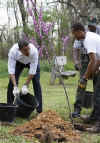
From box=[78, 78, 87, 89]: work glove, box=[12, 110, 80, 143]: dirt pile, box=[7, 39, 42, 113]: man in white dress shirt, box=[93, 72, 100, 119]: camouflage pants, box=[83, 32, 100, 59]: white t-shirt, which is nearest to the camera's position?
box=[12, 110, 80, 143]: dirt pile

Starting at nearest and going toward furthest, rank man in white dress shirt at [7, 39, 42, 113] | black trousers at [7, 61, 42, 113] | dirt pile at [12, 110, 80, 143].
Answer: dirt pile at [12, 110, 80, 143] < man in white dress shirt at [7, 39, 42, 113] < black trousers at [7, 61, 42, 113]

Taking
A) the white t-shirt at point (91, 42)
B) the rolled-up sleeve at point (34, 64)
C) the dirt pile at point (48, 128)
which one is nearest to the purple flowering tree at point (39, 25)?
→ the rolled-up sleeve at point (34, 64)

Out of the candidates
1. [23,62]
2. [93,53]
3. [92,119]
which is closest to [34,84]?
[23,62]

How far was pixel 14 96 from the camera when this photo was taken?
648cm

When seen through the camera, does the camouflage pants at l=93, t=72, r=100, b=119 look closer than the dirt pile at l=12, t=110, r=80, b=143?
No

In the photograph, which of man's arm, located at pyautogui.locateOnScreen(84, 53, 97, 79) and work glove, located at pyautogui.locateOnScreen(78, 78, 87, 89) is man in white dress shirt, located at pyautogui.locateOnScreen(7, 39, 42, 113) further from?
man's arm, located at pyautogui.locateOnScreen(84, 53, 97, 79)

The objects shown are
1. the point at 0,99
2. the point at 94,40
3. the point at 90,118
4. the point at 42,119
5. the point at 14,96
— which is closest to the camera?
the point at 42,119

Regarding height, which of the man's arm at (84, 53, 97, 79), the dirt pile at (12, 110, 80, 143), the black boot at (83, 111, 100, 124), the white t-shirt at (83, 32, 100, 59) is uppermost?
the white t-shirt at (83, 32, 100, 59)

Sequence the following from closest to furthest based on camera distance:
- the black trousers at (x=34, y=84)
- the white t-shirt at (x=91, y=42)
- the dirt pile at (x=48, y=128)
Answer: the dirt pile at (x=48, y=128), the white t-shirt at (x=91, y=42), the black trousers at (x=34, y=84)

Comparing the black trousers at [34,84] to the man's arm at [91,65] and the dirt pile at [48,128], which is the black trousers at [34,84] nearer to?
the man's arm at [91,65]

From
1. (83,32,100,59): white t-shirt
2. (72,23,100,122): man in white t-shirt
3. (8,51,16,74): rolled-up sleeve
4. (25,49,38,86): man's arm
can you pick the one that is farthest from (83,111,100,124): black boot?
(8,51,16,74): rolled-up sleeve

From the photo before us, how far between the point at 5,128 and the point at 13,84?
1227 mm

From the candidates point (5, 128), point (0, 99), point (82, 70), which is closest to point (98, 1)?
point (0, 99)

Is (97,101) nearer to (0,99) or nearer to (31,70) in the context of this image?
(31,70)
